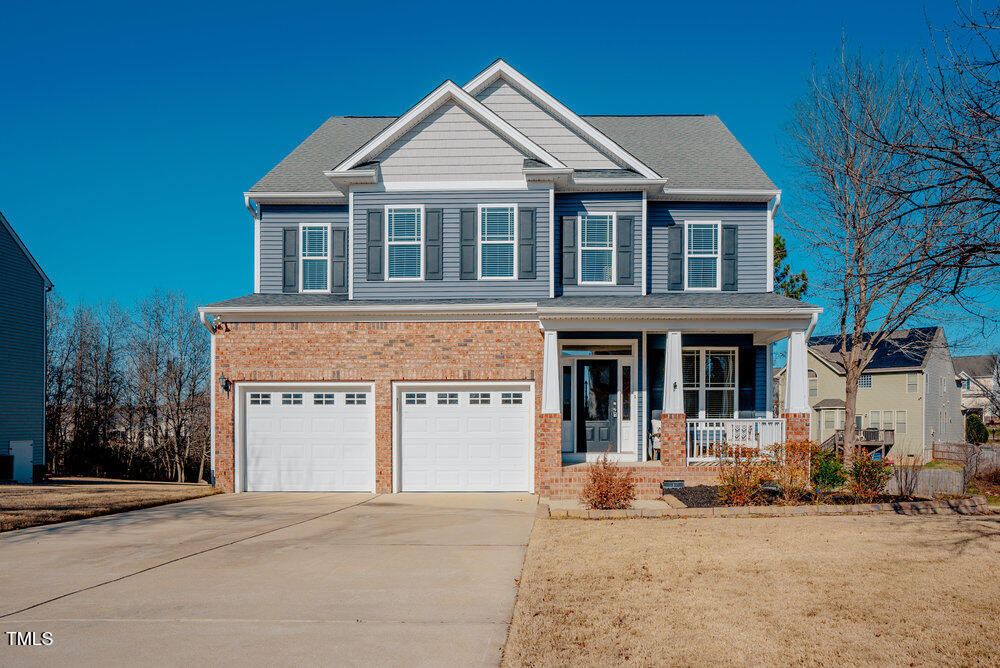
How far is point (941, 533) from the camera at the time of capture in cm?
925

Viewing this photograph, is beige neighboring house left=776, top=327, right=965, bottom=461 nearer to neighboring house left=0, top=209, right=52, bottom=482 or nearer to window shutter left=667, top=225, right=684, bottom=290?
window shutter left=667, top=225, right=684, bottom=290

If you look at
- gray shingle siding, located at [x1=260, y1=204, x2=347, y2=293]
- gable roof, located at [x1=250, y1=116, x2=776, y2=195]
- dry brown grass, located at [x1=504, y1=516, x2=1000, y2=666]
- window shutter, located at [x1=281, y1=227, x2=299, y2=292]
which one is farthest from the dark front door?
window shutter, located at [x1=281, y1=227, x2=299, y2=292]

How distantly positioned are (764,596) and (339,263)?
13.0 m

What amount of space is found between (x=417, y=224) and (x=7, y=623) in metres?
11.4

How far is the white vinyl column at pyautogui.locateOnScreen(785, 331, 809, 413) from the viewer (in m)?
14.5

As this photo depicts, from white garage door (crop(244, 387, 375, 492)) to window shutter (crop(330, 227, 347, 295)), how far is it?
105 inches

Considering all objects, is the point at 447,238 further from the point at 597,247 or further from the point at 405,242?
the point at 597,247

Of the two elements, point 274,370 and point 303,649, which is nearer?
point 303,649

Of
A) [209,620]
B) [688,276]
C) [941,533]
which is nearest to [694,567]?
[941,533]

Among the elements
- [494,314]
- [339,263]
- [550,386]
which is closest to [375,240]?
[339,263]

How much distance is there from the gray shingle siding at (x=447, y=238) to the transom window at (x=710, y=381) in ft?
14.6

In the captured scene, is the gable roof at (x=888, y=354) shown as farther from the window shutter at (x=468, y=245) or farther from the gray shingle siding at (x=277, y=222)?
the gray shingle siding at (x=277, y=222)

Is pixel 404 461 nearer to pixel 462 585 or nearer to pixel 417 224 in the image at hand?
pixel 417 224

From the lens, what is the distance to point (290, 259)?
57.1 feet
